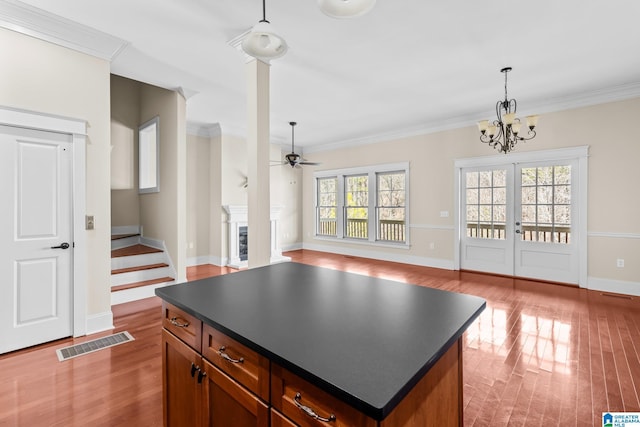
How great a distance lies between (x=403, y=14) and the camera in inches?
104

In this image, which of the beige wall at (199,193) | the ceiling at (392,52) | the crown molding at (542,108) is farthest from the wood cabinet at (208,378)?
the crown molding at (542,108)

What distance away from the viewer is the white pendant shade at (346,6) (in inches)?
49.6

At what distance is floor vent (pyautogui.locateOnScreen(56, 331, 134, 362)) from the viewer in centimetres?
262

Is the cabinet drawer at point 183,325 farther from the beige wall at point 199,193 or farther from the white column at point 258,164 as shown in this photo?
the beige wall at point 199,193

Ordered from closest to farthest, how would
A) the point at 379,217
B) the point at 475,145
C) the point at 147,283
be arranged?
the point at 147,283
the point at 475,145
the point at 379,217

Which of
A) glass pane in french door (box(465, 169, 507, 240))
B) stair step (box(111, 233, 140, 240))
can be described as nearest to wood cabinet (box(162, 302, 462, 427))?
stair step (box(111, 233, 140, 240))

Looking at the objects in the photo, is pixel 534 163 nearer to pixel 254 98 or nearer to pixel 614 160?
pixel 614 160

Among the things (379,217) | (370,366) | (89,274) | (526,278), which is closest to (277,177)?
(379,217)

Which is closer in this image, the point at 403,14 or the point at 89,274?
the point at 403,14

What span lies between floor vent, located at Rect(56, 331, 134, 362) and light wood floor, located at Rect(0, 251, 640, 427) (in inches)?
2.8

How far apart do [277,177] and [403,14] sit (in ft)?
18.3

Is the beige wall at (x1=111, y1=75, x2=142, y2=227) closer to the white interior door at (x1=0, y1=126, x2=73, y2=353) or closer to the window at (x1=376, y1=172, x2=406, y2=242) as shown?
the white interior door at (x1=0, y1=126, x2=73, y2=353)

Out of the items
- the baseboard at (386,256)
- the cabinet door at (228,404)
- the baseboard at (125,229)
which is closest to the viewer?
the cabinet door at (228,404)

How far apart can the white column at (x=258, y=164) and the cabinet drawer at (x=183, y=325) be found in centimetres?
158
